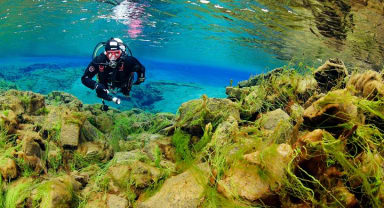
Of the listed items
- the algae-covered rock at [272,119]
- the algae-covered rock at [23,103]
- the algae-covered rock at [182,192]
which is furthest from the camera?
the algae-covered rock at [23,103]

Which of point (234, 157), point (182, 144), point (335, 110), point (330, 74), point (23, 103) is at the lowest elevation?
point (23, 103)

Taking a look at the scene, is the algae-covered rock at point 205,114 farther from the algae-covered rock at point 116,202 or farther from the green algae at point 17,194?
the green algae at point 17,194

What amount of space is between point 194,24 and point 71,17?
11180 millimetres

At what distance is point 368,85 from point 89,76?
6853mm

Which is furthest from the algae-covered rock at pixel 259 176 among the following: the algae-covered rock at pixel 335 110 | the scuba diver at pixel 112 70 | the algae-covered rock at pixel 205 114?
the scuba diver at pixel 112 70

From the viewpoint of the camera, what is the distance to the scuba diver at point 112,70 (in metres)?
6.80

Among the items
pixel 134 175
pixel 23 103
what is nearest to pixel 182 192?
pixel 134 175

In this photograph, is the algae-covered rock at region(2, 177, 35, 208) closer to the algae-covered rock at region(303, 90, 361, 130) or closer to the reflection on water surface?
the algae-covered rock at region(303, 90, 361, 130)

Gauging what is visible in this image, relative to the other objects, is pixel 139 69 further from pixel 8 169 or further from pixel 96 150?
pixel 8 169

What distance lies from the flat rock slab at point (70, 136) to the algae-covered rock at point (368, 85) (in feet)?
13.6

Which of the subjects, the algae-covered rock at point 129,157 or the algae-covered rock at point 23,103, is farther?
the algae-covered rock at point 23,103

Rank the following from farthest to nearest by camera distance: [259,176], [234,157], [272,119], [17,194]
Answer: [272,119], [17,194], [234,157], [259,176]

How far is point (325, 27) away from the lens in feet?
40.9

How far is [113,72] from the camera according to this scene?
7168 mm
